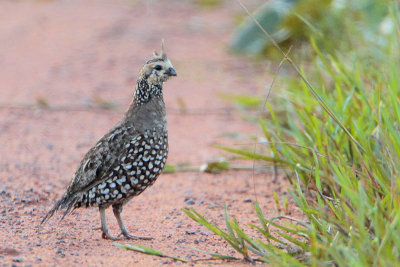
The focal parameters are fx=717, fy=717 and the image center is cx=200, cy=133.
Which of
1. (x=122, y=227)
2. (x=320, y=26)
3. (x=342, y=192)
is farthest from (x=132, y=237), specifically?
(x=320, y=26)

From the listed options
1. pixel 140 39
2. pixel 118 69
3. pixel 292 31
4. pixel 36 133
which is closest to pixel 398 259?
pixel 36 133

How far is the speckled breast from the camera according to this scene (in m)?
4.83

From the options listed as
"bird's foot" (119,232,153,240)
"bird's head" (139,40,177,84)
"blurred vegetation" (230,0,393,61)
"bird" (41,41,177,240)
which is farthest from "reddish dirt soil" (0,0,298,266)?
"bird's head" (139,40,177,84)

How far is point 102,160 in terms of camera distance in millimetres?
4953

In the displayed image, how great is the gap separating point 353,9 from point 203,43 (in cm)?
345

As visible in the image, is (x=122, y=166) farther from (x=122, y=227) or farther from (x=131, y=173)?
(x=122, y=227)

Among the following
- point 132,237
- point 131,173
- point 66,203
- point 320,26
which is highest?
point 320,26

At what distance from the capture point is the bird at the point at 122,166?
15.9 ft

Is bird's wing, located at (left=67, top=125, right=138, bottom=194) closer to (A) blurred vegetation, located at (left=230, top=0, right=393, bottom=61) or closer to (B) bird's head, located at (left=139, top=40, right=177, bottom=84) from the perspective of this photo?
(B) bird's head, located at (left=139, top=40, right=177, bottom=84)

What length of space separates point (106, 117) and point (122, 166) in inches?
156

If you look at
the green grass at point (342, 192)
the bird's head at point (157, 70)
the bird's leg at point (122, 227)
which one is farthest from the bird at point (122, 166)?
the green grass at point (342, 192)

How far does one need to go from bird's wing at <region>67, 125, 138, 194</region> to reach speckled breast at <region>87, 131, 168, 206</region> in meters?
0.04

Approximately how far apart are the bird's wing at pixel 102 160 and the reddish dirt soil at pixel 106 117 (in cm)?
34

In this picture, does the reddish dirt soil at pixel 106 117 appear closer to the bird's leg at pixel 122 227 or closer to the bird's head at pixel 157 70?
the bird's leg at pixel 122 227
